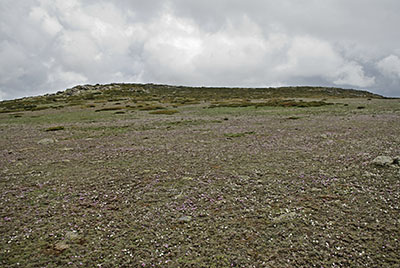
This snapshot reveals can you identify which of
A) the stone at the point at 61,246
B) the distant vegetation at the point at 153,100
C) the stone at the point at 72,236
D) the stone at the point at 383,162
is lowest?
the stone at the point at 61,246

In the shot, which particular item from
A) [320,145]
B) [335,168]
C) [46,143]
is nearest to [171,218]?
[335,168]

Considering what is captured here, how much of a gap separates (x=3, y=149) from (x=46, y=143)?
2.93 meters

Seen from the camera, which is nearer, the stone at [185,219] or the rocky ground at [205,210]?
the rocky ground at [205,210]

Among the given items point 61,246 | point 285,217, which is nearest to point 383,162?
point 285,217

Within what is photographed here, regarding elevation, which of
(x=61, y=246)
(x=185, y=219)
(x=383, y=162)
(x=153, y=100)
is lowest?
(x=61, y=246)

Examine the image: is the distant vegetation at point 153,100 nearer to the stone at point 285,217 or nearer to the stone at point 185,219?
the stone at point 285,217

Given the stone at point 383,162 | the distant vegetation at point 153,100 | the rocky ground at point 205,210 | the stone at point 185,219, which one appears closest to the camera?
the rocky ground at point 205,210

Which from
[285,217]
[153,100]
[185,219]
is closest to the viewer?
[285,217]

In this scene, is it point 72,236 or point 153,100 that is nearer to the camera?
point 72,236

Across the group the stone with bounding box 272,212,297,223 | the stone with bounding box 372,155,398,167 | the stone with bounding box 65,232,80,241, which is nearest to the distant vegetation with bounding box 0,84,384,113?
the stone with bounding box 372,155,398,167

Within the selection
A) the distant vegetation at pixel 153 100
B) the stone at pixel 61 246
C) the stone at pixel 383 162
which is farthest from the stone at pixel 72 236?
the distant vegetation at pixel 153 100

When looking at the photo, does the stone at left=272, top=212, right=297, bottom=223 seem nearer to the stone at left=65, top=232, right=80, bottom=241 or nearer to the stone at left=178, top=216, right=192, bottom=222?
the stone at left=178, top=216, right=192, bottom=222

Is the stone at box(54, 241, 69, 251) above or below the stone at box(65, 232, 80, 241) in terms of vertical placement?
below

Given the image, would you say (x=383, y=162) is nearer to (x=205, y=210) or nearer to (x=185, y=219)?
(x=205, y=210)
